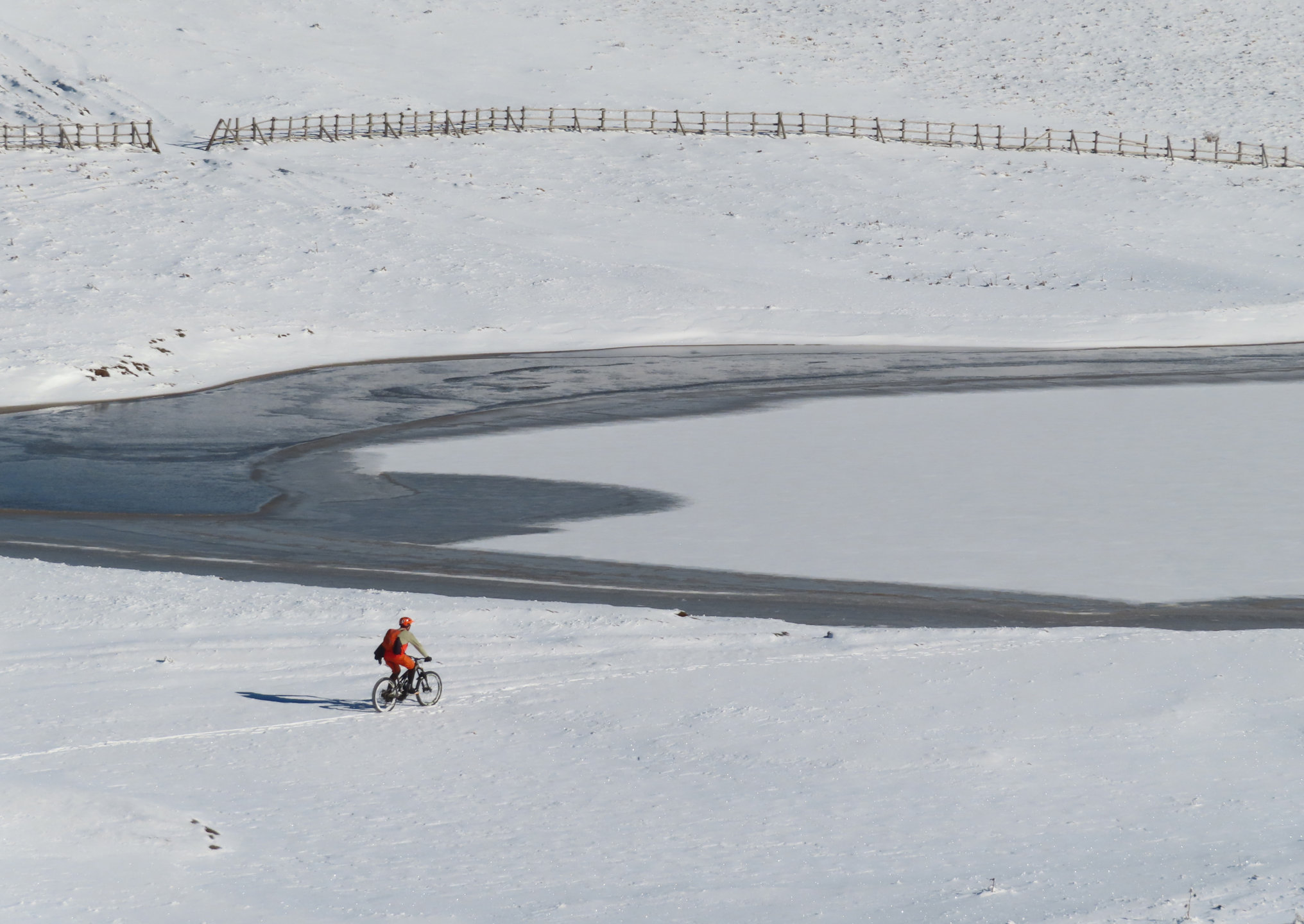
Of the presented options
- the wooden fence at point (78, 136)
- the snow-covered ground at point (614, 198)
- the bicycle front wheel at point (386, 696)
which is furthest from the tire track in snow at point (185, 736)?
the wooden fence at point (78, 136)

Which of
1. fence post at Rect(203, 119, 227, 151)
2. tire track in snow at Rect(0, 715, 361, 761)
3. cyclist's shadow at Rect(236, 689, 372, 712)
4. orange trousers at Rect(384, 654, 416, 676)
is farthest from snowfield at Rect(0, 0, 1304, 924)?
fence post at Rect(203, 119, 227, 151)

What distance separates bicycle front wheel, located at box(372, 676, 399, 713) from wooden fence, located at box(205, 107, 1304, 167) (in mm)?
49353

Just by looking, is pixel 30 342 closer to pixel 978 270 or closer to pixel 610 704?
pixel 610 704

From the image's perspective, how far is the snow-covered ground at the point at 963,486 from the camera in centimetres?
2200

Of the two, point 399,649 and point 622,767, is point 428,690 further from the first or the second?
point 622,767

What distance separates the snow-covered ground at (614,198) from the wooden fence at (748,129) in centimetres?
152

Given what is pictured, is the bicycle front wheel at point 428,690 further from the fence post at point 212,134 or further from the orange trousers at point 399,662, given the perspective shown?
the fence post at point 212,134

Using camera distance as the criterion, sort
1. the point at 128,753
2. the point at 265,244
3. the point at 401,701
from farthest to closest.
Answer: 1. the point at 265,244
2. the point at 401,701
3. the point at 128,753

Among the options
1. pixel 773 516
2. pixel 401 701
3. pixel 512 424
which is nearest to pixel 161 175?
pixel 512 424

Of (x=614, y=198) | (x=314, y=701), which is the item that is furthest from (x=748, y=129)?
(x=314, y=701)

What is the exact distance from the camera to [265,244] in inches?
1934

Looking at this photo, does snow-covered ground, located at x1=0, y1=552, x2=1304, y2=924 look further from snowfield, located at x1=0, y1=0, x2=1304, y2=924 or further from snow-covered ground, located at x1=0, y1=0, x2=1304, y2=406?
snow-covered ground, located at x1=0, y1=0, x2=1304, y2=406

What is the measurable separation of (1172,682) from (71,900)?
11714 millimetres

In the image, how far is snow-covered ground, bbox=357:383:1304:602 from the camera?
2200 cm
